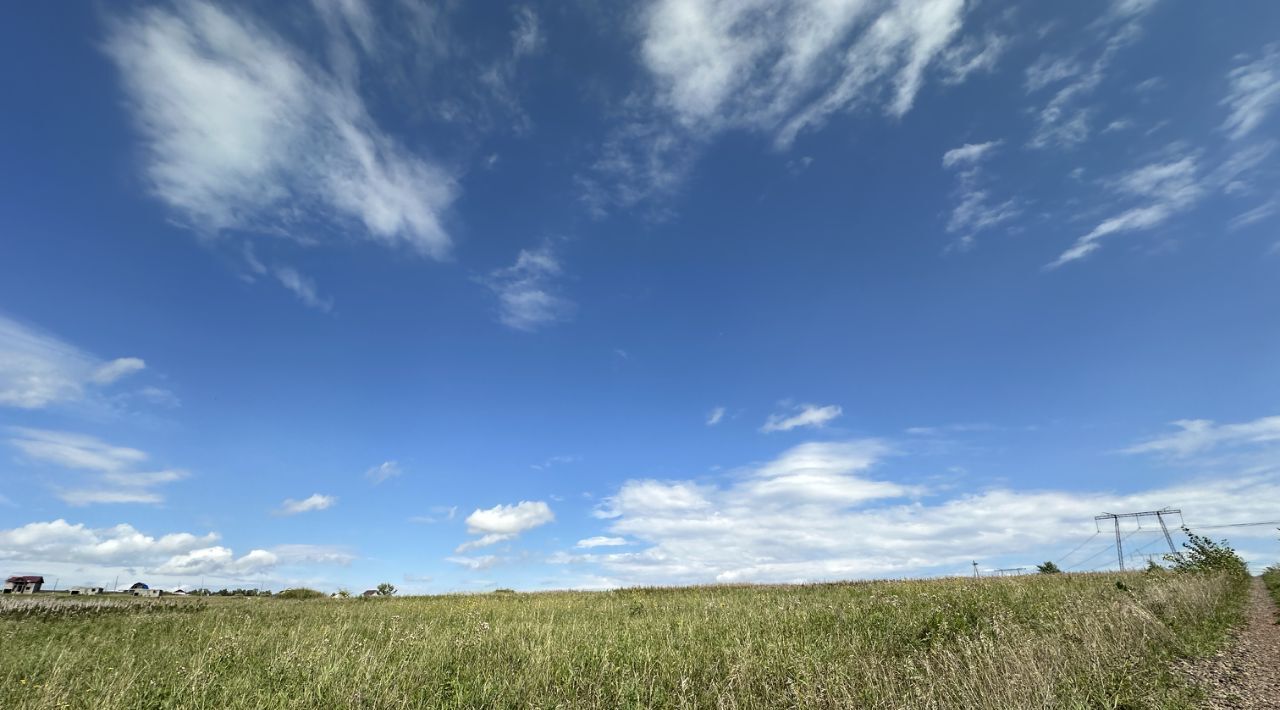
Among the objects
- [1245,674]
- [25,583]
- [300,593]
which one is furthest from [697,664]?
[25,583]

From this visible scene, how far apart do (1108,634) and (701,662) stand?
28.2 ft

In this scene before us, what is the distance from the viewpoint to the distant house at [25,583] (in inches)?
2015

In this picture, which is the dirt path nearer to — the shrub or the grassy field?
the grassy field

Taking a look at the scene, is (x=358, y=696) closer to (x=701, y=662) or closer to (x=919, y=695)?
(x=701, y=662)

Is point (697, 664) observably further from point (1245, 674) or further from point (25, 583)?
point (25, 583)

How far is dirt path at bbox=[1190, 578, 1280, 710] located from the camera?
8398 millimetres

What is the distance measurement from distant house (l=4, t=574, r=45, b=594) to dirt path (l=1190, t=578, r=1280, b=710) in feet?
252

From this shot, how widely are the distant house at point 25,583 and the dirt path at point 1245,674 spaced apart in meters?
76.7

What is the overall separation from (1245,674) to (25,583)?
279 ft

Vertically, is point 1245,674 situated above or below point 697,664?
below

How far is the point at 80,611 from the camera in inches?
1016

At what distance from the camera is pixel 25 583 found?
54.1 meters

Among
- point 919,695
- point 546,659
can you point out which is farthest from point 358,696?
point 919,695

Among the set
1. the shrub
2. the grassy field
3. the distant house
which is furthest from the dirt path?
the distant house
